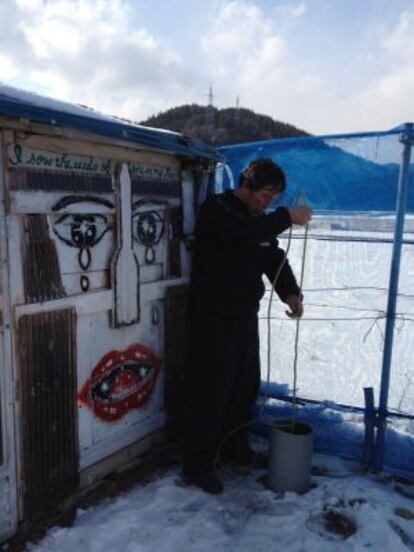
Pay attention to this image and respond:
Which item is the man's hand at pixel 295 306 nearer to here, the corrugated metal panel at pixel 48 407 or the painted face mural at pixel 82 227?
the painted face mural at pixel 82 227

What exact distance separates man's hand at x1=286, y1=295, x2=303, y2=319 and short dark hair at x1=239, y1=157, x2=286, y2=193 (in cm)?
81

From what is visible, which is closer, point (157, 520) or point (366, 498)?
point (157, 520)

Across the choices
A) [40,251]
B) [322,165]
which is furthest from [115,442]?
[322,165]

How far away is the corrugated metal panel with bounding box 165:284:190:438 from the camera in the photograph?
12.0ft

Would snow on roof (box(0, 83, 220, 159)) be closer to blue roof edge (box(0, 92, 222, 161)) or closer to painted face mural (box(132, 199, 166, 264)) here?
blue roof edge (box(0, 92, 222, 161))

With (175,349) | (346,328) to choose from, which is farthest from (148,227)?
(346,328)

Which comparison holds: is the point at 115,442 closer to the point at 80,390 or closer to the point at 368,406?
the point at 80,390

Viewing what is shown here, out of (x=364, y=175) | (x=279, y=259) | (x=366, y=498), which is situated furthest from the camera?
(x=279, y=259)

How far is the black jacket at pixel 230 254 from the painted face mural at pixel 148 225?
342mm

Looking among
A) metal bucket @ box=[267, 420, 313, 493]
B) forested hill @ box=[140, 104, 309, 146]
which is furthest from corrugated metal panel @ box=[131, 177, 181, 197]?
forested hill @ box=[140, 104, 309, 146]

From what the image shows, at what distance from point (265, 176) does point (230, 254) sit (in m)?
0.55

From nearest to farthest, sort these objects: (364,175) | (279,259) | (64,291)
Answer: (64,291)
(364,175)
(279,259)

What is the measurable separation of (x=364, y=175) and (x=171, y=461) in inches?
95.7

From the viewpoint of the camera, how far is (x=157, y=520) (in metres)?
2.83
